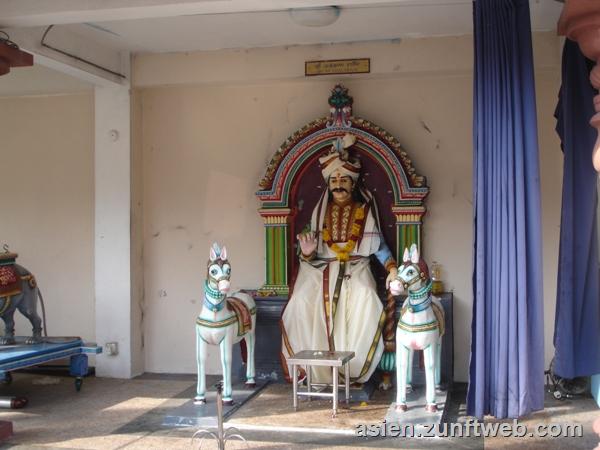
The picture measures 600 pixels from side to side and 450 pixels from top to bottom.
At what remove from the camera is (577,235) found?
17.8 feet

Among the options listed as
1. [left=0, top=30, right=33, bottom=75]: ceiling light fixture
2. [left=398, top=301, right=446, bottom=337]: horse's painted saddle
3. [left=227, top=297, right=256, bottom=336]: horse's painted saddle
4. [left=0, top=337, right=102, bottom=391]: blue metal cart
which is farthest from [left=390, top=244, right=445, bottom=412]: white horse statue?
[left=0, top=30, right=33, bottom=75]: ceiling light fixture

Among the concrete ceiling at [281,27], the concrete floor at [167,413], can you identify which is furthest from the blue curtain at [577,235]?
the concrete ceiling at [281,27]

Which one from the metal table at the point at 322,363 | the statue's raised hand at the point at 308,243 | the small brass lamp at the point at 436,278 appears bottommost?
the metal table at the point at 322,363

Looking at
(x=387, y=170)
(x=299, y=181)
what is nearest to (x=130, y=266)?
(x=299, y=181)

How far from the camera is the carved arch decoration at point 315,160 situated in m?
7.06

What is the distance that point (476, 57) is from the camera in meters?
4.66

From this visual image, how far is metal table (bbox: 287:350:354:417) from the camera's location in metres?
5.86

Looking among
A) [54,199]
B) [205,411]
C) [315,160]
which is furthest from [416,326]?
[54,199]

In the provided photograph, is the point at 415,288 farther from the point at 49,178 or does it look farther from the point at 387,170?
the point at 49,178

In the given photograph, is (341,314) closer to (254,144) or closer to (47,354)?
(254,144)

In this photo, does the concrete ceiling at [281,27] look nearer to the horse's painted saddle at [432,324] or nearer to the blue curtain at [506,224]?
the blue curtain at [506,224]

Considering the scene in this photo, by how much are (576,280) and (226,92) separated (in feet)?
12.7

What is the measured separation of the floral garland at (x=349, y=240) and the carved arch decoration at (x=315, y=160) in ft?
1.07

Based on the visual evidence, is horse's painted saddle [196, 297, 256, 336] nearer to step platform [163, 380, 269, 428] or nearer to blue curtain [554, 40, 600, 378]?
step platform [163, 380, 269, 428]
